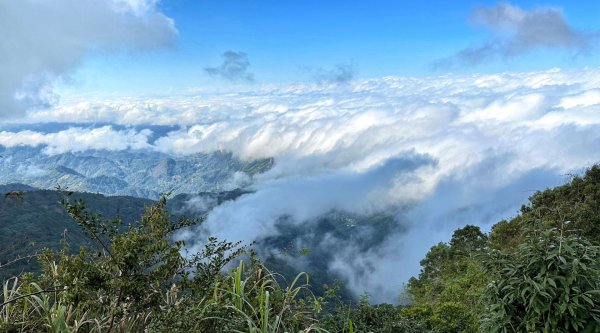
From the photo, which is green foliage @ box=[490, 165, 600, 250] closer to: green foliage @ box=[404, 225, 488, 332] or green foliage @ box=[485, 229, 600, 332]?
green foliage @ box=[404, 225, 488, 332]

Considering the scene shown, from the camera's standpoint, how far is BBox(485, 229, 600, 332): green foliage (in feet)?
16.0

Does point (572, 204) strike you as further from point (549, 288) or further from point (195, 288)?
point (195, 288)

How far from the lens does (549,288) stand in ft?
16.1

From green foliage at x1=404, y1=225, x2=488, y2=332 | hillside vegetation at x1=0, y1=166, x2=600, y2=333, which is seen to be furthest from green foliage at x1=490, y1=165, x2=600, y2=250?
hillside vegetation at x1=0, y1=166, x2=600, y2=333

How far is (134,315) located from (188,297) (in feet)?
2.19

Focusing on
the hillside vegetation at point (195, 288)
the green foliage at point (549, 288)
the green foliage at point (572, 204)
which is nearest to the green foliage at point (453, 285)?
the green foliage at point (549, 288)

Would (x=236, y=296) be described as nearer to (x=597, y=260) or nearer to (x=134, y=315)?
(x=134, y=315)

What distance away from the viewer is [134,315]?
434 centimetres

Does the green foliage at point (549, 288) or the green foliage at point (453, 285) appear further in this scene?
the green foliage at point (453, 285)

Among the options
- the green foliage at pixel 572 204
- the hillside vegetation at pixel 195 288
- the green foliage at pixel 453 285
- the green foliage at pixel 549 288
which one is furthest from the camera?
the green foliage at pixel 572 204

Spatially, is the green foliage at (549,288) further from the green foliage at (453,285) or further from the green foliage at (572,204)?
the green foliage at (572,204)

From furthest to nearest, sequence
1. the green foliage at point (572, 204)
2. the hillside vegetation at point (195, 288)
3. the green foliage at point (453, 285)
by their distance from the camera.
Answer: the green foliage at point (572, 204)
the green foliage at point (453, 285)
the hillside vegetation at point (195, 288)

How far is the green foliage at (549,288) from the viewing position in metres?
4.89

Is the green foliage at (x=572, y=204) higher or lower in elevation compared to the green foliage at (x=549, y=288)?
lower
